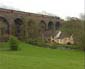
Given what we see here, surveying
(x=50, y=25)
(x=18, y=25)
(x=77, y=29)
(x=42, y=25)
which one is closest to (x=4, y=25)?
(x=18, y=25)

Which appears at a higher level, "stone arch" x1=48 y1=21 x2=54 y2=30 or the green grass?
"stone arch" x1=48 y1=21 x2=54 y2=30

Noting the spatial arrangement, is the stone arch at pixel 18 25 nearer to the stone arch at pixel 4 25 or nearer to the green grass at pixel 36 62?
the stone arch at pixel 4 25

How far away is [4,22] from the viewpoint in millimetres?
60062

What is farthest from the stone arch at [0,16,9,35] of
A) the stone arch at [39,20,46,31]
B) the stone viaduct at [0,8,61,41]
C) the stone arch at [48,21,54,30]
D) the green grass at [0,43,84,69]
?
the green grass at [0,43,84,69]

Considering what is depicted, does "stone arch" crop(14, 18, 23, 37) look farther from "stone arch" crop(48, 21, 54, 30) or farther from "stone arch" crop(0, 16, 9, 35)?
"stone arch" crop(48, 21, 54, 30)

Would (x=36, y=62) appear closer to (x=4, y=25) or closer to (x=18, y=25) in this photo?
(x=4, y=25)

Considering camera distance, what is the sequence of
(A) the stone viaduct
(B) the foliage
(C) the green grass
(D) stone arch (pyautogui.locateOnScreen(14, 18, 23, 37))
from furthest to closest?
(D) stone arch (pyautogui.locateOnScreen(14, 18, 23, 37)) → (A) the stone viaduct → (B) the foliage → (C) the green grass

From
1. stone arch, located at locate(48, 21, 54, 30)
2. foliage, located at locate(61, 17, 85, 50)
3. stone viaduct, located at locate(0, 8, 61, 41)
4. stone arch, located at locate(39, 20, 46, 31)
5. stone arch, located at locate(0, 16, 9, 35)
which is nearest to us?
foliage, located at locate(61, 17, 85, 50)

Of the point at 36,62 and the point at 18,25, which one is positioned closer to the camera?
the point at 36,62

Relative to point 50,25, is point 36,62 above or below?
below

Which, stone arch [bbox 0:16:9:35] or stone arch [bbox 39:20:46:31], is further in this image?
stone arch [bbox 39:20:46:31]

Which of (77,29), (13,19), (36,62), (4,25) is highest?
(13,19)

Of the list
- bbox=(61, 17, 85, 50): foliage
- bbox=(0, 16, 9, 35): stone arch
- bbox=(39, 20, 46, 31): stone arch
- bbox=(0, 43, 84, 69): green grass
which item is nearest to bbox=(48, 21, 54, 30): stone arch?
bbox=(39, 20, 46, 31): stone arch

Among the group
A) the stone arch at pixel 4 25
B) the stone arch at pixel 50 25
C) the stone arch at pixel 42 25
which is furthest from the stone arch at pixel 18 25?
the stone arch at pixel 50 25
